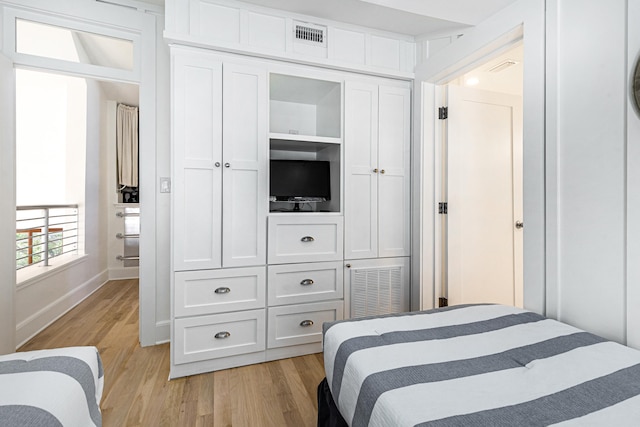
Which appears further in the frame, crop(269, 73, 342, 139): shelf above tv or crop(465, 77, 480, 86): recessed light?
crop(465, 77, 480, 86): recessed light

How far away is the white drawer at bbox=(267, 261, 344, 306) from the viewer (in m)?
2.25

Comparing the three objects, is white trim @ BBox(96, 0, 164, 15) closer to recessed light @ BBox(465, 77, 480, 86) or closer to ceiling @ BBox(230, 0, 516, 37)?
ceiling @ BBox(230, 0, 516, 37)

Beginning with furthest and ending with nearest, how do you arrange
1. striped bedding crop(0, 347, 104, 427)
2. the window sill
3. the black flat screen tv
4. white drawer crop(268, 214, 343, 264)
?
the window sill
the black flat screen tv
white drawer crop(268, 214, 343, 264)
striped bedding crop(0, 347, 104, 427)

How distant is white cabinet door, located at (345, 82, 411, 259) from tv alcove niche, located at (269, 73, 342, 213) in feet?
0.38

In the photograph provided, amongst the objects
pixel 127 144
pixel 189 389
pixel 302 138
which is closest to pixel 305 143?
pixel 302 138

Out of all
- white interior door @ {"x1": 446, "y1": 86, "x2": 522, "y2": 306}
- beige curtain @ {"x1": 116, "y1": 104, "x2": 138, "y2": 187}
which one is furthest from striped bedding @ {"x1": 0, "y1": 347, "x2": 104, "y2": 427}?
beige curtain @ {"x1": 116, "y1": 104, "x2": 138, "y2": 187}

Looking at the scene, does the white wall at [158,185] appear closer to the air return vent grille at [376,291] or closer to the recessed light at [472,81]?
the air return vent grille at [376,291]

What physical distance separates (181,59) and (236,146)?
2.05 feet

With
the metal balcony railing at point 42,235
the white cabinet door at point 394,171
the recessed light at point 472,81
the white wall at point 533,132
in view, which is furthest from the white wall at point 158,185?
the recessed light at point 472,81

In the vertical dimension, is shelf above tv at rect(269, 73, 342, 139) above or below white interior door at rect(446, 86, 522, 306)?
above

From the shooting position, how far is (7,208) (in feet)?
6.89

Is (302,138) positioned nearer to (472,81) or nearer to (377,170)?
(377,170)

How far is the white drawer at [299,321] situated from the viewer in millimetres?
2252

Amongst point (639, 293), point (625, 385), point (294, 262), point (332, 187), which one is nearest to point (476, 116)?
point (332, 187)
